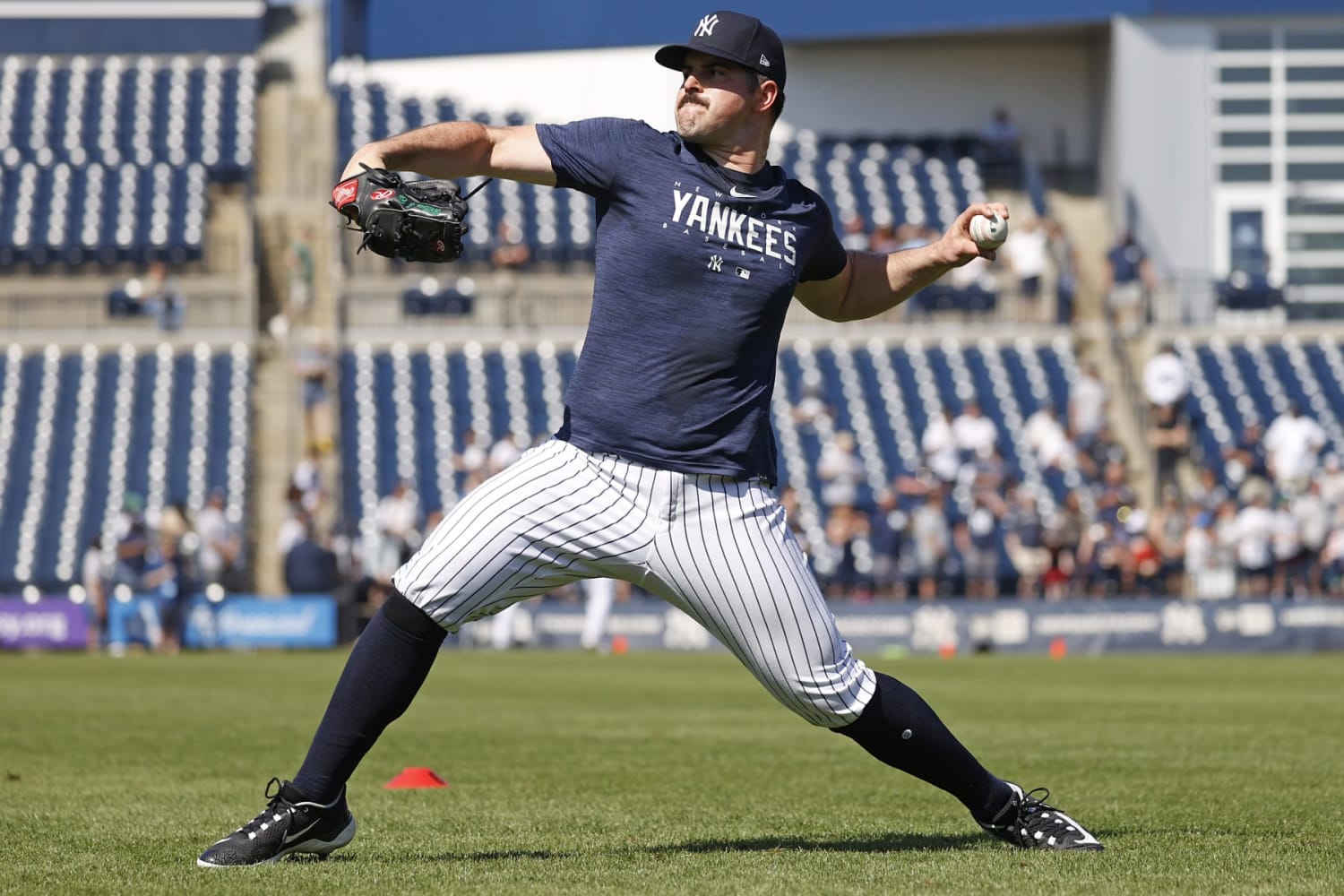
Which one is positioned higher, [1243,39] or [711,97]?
[1243,39]

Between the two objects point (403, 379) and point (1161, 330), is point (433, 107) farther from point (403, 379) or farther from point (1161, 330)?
point (1161, 330)

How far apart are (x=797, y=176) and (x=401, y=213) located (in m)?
29.1

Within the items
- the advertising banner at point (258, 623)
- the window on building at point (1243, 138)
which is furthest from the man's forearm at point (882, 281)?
the window on building at point (1243, 138)

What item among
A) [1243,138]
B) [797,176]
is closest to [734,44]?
[797,176]

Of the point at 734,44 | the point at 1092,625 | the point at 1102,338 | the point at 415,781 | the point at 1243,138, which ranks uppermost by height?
the point at 1243,138

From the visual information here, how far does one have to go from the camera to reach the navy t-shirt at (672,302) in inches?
222

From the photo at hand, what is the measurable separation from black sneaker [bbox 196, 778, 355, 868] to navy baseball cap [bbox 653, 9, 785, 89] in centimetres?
232

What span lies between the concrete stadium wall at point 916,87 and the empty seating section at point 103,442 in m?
9.43

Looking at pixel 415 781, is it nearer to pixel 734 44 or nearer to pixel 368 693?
pixel 368 693

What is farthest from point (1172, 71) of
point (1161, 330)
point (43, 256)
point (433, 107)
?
point (43, 256)

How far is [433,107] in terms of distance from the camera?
3469 centimetres

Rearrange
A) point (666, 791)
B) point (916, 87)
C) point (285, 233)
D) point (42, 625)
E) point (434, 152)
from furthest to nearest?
point (916, 87), point (285, 233), point (42, 625), point (666, 791), point (434, 152)

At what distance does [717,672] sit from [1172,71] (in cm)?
1859

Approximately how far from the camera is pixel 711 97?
5719 millimetres
